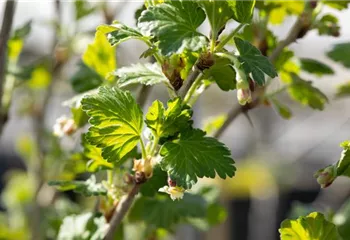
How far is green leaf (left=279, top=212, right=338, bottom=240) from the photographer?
62 centimetres

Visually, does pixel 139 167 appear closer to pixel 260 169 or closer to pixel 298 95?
pixel 298 95

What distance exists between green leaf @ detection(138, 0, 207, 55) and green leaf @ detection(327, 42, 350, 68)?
403 mm

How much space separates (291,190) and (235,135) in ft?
6.60

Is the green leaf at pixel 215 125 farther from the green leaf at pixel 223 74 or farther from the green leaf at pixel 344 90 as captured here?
the green leaf at pixel 223 74

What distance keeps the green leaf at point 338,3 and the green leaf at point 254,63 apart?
0.29m

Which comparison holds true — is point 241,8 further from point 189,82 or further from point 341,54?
point 341,54

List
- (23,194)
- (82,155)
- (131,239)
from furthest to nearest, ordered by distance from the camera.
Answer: (23,194), (131,239), (82,155)

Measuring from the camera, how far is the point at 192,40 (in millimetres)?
605

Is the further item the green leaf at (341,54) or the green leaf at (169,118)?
the green leaf at (341,54)

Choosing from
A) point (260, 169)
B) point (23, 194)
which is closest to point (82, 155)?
point (23, 194)

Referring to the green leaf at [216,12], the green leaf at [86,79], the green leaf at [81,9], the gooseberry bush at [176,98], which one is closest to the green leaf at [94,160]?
the gooseberry bush at [176,98]

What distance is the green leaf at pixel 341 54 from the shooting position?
96 cm

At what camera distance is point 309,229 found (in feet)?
2.05

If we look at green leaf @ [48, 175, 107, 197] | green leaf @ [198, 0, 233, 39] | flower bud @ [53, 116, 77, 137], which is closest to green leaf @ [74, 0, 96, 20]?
flower bud @ [53, 116, 77, 137]
